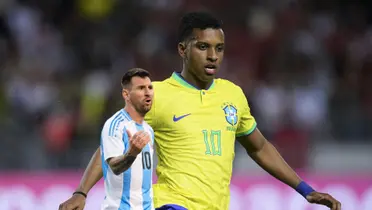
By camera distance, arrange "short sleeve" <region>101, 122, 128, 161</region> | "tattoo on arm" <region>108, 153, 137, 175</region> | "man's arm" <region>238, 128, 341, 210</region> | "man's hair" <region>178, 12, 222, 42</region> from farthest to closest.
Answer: "man's arm" <region>238, 128, 341, 210</region> < "man's hair" <region>178, 12, 222, 42</region> < "short sleeve" <region>101, 122, 128, 161</region> < "tattoo on arm" <region>108, 153, 137, 175</region>

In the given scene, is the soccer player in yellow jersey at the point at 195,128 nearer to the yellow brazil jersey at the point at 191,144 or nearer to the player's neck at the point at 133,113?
the yellow brazil jersey at the point at 191,144

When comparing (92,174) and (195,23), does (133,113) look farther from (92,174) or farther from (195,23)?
(195,23)

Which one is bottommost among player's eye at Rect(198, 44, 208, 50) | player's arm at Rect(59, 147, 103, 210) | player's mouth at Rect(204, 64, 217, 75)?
player's arm at Rect(59, 147, 103, 210)

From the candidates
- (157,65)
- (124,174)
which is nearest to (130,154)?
(124,174)

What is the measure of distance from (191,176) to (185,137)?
27 cm

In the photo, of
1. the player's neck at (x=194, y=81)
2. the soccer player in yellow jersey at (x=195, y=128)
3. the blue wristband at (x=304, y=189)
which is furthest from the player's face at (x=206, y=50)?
the blue wristband at (x=304, y=189)

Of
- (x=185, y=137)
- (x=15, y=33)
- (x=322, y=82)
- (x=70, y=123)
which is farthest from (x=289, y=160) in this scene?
(x=185, y=137)

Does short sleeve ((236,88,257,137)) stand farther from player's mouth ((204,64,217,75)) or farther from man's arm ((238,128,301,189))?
player's mouth ((204,64,217,75))

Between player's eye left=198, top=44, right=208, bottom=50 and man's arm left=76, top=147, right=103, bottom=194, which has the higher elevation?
player's eye left=198, top=44, right=208, bottom=50

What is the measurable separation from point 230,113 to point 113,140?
123 centimetres

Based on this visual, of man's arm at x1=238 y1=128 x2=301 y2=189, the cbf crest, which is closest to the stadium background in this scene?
man's arm at x1=238 y1=128 x2=301 y2=189

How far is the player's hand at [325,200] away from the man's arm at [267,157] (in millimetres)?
273

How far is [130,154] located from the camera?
4.97 meters

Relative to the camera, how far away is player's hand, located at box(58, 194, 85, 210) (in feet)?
17.7
